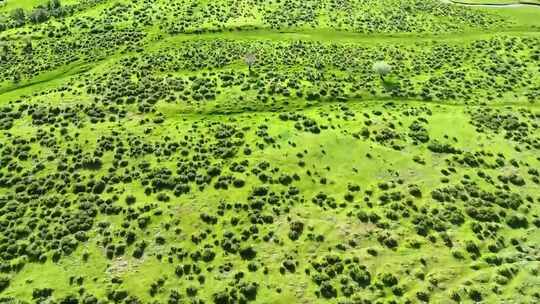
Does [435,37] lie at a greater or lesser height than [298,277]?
greater

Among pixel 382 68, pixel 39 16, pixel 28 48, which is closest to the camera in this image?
pixel 382 68

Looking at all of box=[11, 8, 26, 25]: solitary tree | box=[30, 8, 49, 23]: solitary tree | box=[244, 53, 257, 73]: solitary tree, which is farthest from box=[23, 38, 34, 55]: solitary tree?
box=[244, 53, 257, 73]: solitary tree

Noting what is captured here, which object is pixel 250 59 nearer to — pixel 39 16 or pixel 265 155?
pixel 265 155

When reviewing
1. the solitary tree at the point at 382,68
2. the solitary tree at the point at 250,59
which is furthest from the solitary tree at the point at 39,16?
the solitary tree at the point at 382,68

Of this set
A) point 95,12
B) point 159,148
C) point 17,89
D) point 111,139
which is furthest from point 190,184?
point 95,12

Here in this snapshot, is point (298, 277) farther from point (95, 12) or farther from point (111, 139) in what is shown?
point (95, 12)

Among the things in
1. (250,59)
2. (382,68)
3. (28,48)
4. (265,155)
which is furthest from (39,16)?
(382,68)

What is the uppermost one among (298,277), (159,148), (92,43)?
(92,43)

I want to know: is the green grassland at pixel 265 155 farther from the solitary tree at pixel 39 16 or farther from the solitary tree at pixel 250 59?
the solitary tree at pixel 39 16
